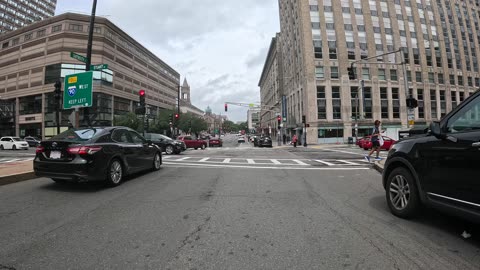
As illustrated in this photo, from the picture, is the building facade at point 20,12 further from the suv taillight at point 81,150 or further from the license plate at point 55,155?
the suv taillight at point 81,150

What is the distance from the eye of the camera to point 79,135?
5910 mm

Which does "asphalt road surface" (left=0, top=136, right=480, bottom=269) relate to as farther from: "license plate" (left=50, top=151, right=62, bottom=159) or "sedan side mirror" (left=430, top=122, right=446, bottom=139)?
"sedan side mirror" (left=430, top=122, right=446, bottom=139)

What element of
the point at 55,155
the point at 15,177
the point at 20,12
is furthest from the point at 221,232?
the point at 20,12

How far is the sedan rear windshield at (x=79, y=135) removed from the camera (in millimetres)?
5703

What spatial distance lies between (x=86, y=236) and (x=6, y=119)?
225 ft

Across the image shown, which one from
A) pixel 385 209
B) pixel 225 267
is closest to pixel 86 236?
pixel 225 267

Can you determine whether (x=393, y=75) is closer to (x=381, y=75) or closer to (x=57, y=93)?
(x=381, y=75)

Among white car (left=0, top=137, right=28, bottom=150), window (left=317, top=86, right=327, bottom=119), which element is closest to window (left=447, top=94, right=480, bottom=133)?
white car (left=0, top=137, right=28, bottom=150)

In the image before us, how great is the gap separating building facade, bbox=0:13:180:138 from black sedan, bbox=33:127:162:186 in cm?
4056

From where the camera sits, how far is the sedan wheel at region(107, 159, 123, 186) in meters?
5.88

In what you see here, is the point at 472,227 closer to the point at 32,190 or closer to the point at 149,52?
the point at 32,190

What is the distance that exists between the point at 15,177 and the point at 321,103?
37.5 m

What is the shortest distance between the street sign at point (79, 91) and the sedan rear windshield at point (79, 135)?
548 centimetres

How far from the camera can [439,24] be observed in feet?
145
